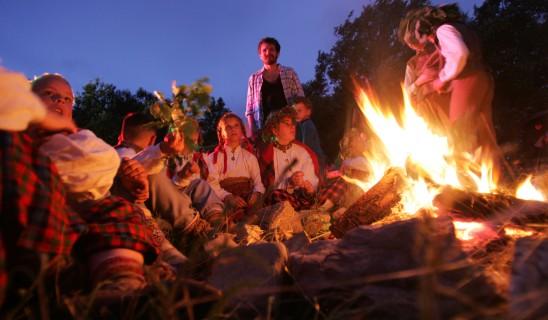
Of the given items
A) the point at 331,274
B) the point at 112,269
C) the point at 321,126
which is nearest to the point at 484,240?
the point at 331,274

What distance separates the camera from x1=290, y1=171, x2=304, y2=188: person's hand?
5.23 m

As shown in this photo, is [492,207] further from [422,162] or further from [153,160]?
[153,160]

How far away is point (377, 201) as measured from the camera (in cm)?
322

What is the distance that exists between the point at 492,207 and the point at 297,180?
282 centimetres

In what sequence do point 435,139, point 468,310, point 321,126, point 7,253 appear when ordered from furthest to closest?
point 321,126, point 435,139, point 7,253, point 468,310

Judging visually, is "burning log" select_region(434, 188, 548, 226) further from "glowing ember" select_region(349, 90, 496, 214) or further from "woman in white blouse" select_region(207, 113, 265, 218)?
"woman in white blouse" select_region(207, 113, 265, 218)

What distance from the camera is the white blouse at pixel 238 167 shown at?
5407 millimetres

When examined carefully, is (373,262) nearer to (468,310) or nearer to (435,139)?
(468,310)

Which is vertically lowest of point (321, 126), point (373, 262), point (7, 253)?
point (373, 262)

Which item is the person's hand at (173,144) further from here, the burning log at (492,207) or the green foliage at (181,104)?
the burning log at (492,207)

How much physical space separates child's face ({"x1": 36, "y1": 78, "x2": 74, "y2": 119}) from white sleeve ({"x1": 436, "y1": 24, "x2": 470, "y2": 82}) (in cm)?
373

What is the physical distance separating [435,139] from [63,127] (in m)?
2.83

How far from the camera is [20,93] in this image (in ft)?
5.20

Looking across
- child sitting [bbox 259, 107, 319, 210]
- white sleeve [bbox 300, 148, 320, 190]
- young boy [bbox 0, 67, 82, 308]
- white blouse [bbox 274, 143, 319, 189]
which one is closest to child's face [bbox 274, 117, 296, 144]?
child sitting [bbox 259, 107, 319, 210]
